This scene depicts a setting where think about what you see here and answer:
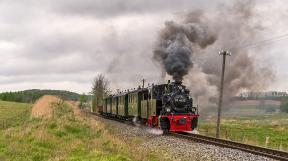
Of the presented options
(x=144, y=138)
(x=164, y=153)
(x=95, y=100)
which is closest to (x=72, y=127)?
(x=144, y=138)

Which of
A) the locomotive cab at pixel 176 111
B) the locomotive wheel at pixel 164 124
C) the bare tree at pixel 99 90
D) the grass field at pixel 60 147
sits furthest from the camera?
the bare tree at pixel 99 90

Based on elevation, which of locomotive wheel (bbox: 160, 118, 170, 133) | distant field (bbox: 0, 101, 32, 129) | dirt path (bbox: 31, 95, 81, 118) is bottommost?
distant field (bbox: 0, 101, 32, 129)

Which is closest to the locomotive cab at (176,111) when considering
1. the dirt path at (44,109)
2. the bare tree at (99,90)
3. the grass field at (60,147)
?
the grass field at (60,147)

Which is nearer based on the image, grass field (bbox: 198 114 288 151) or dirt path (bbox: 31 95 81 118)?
grass field (bbox: 198 114 288 151)

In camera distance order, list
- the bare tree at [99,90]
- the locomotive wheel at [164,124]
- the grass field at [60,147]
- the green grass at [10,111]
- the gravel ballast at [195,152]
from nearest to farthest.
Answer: the grass field at [60,147], the gravel ballast at [195,152], the locomotive wheel at [164,124], the green grass at [10,111], the bare tree at [99,90]

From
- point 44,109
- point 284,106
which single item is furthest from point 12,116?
point 284,106

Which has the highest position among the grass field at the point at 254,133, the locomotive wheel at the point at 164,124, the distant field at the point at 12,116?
the locomotive wheel at the point at 164,124

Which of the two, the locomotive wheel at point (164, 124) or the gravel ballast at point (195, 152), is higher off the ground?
the locomotive wheel at point (164, 124)

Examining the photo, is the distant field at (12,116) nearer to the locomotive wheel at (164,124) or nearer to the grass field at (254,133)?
the locomotive wheel at (164,124)

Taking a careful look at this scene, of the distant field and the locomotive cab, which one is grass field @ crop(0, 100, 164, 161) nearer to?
the locomotive cab

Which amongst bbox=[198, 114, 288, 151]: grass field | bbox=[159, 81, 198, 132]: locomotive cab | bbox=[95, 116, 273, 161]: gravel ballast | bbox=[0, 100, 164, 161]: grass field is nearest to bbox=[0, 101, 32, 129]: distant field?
bbox=[0, 100, 164, 161]: grass field

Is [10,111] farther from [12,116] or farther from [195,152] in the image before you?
[195,152]

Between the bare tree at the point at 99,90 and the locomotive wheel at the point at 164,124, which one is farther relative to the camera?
the bare tree at the point at 99,90

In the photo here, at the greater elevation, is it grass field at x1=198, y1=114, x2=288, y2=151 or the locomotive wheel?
the locomotive wheel
